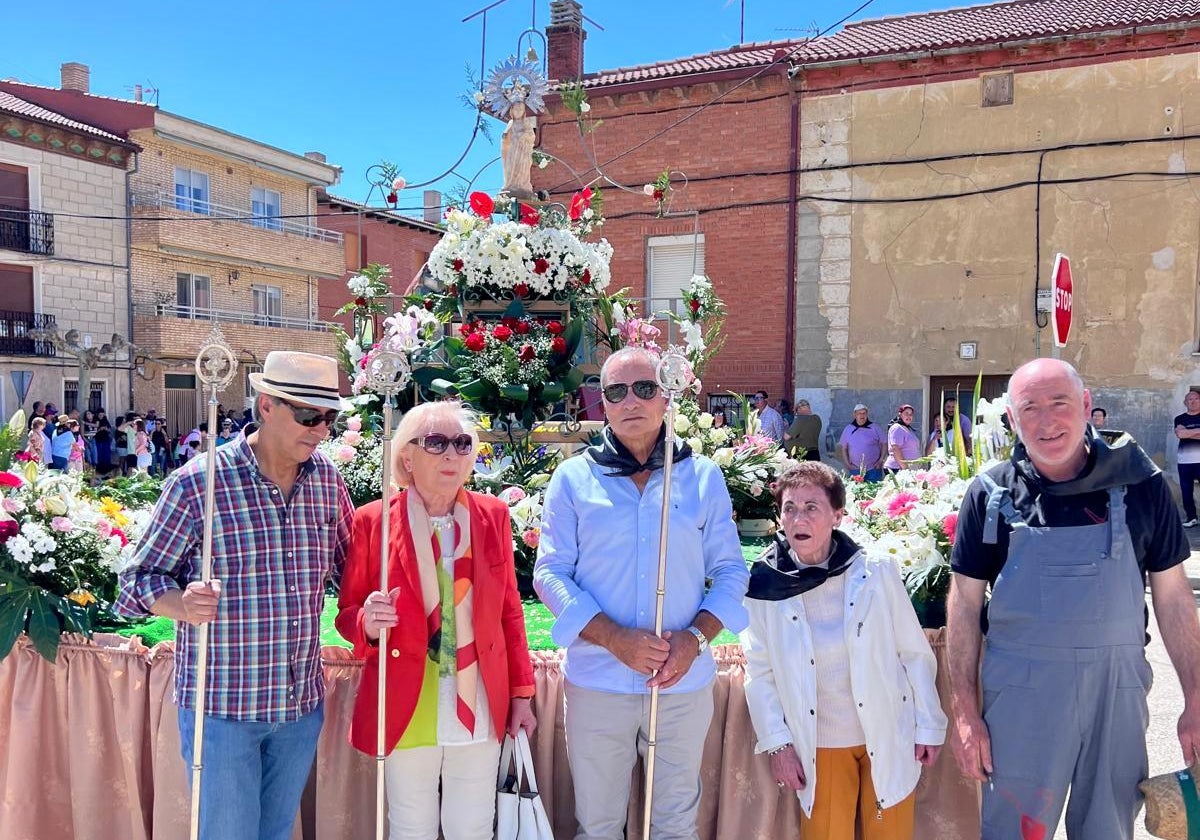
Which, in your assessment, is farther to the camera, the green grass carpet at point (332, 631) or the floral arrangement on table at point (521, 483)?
the floral arrangement on table at point (521, 483)

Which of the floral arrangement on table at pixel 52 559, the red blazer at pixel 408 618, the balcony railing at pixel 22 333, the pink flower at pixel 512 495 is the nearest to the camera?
the red blazer at pixel 408 618

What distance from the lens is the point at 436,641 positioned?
110 inches

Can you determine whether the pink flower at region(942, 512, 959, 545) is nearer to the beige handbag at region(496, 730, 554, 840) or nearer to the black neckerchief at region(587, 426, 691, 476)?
the black neckerchief at region(587, 426, 691, 476)

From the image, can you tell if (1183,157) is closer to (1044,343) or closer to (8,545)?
(1044,343)

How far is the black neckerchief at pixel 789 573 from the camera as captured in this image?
2.94 m

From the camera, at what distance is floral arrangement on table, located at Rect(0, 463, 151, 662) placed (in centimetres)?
341

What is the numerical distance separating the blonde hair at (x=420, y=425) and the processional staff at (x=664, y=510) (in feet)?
1.92

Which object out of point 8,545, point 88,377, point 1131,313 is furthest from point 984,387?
point 88,377

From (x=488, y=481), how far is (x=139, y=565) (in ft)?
8.36

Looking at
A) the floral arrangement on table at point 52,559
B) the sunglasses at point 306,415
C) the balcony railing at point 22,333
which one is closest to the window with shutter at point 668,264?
the floral arrangement on table at point 52,559

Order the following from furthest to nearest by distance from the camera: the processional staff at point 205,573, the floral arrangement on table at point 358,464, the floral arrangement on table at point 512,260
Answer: the floral arrangement on table at point 512,260
the floral arrangement on table at point 358,464
the processional staff at point 205,573

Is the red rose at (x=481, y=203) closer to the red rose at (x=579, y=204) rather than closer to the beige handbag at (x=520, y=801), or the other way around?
the red rose at (x=579, y=204)

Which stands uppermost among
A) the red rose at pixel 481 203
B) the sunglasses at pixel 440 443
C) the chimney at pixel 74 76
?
the chimney at pixel 74 76

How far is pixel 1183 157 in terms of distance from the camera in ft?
39.6
